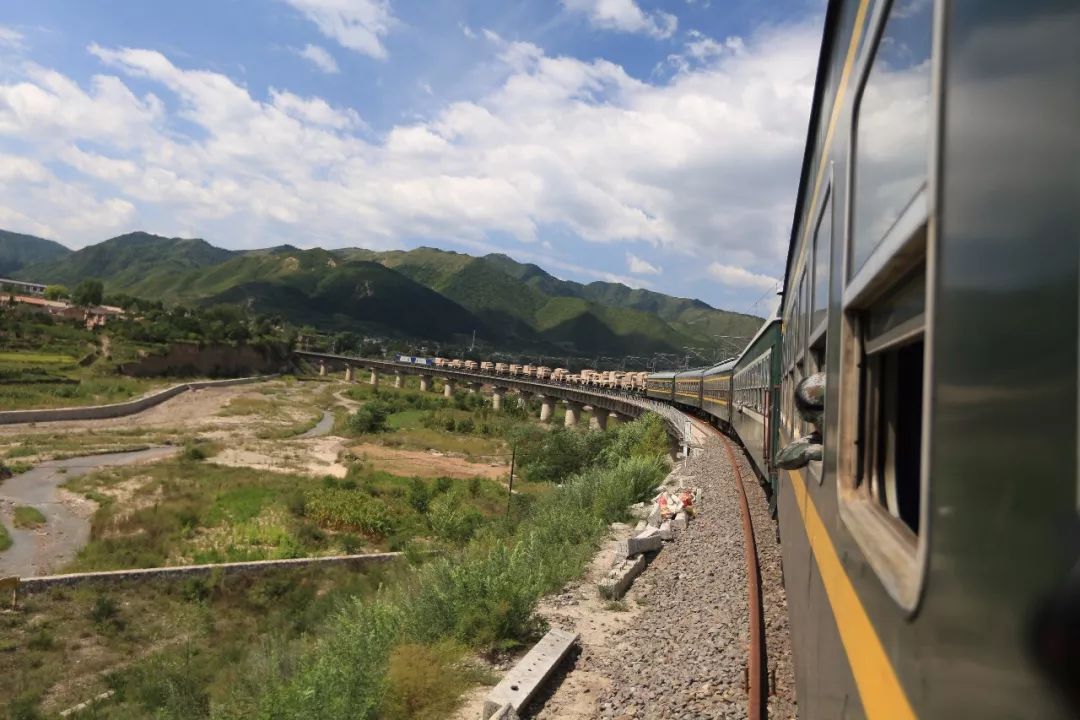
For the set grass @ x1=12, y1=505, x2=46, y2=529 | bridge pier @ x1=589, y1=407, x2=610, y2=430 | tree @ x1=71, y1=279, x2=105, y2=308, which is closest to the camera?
grass @ x1=12, y1=505, x2=46, y2=529

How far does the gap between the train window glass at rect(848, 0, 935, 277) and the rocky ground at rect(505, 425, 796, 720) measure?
14.2 ft

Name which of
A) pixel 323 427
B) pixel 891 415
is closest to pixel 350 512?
pixel 891 415

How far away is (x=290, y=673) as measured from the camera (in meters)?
8.45

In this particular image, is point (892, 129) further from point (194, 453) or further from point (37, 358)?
point (37, 358)

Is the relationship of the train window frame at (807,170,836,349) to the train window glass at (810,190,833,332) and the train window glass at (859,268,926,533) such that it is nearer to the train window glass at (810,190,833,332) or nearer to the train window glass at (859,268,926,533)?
the train window glass at (810,190,833,332)

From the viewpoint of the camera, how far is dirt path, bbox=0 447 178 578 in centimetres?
2372

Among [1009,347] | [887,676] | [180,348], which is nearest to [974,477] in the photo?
[1009,347]

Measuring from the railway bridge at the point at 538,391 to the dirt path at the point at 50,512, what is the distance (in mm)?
21018

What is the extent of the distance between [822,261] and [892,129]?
2.07m

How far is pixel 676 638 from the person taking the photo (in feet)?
23.2

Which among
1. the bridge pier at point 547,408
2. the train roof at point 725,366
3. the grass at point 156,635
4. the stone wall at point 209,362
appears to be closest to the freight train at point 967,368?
the grass at point 156,635

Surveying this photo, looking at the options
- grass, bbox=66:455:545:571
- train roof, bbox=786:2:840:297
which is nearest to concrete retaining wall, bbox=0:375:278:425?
grass, bbox=66:455:545:571

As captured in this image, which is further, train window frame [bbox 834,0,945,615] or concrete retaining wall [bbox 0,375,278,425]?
concrete retaining wall [bbox 0,375,278,425]

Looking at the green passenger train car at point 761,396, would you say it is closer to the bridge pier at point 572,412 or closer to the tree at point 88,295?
the bridge pier at point 572,412
